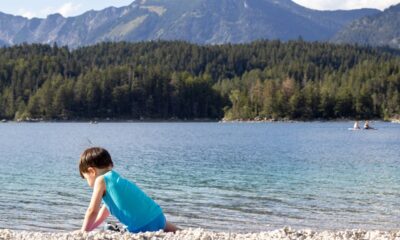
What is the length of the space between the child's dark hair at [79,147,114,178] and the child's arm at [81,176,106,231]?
33 cm

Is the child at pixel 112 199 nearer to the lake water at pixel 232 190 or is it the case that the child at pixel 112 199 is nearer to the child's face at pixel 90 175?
the child's face at pixel 90 175

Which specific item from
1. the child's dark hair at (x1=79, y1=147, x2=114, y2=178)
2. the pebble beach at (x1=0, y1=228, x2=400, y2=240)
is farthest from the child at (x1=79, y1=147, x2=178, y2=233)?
the pebble beach at (x1=0, y1=228, x2=400, y2=240)

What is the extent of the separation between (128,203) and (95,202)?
784mm

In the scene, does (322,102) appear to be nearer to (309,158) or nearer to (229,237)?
(309,158)

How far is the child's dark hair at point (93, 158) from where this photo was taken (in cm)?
1230

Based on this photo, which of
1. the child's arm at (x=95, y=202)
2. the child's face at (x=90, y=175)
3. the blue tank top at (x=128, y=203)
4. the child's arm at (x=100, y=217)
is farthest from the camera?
the child's arm at (x=100, y=217)

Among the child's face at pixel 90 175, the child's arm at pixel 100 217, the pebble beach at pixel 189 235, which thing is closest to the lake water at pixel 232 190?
the child's face at pixel 90 175

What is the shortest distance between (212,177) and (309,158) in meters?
18.1

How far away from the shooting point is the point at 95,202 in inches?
505

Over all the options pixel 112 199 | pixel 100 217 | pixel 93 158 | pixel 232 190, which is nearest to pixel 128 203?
pixel 112 199

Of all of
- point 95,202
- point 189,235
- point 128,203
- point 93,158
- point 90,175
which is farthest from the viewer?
point 189,235

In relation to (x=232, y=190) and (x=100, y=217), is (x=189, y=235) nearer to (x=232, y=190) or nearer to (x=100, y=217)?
(x=100, y=217)

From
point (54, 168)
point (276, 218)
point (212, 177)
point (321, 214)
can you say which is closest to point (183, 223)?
point (276, 218)

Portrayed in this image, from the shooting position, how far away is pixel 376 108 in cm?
19388
